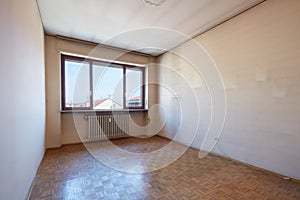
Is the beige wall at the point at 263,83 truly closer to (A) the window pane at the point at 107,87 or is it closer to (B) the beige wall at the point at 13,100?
(A) the window pane at the point at 107,87

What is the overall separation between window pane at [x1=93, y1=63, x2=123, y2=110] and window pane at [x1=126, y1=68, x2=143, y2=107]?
23 centimetres

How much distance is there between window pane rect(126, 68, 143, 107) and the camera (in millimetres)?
4691

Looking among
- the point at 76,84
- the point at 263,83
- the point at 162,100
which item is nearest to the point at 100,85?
the point at 76,84

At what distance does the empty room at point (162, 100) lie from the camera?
1696 mm

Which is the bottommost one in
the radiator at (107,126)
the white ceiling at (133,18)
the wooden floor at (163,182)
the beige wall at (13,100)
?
the wooden floor at (163,182)

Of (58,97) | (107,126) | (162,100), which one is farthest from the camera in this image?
(162,100)

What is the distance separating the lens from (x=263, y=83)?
2340mm

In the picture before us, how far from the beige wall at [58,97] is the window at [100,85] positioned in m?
0.24

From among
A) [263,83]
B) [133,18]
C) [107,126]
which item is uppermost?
[133,18]

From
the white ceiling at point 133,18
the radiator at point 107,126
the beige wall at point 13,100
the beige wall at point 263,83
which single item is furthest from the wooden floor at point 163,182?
the white ceiling at point 133,18

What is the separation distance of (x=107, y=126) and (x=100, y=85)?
3.83 feet

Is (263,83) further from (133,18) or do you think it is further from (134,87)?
(134,87)

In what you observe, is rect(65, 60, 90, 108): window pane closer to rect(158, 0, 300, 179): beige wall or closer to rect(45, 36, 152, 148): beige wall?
rect(45, 36, 152, 148): beige wall

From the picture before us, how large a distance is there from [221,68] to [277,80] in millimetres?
957
